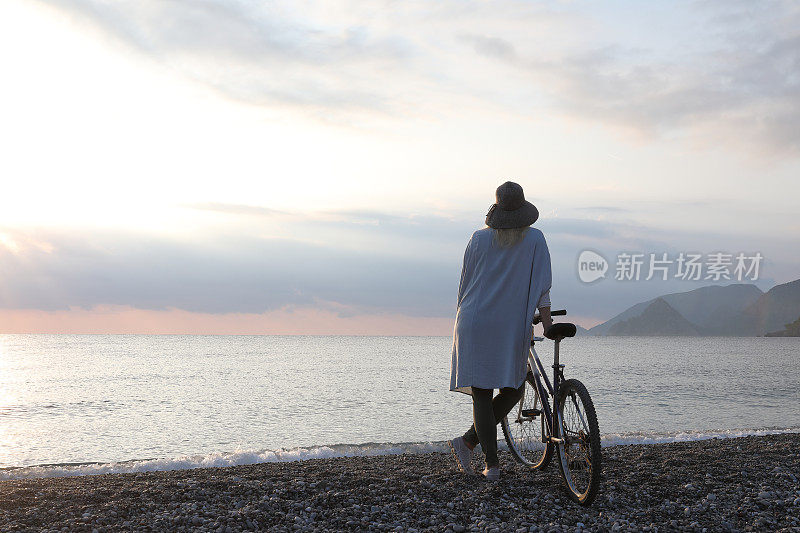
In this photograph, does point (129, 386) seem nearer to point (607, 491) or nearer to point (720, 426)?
point (720, 426)

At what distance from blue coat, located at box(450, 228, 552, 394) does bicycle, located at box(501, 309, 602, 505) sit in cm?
22

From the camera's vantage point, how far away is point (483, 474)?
18.4ft

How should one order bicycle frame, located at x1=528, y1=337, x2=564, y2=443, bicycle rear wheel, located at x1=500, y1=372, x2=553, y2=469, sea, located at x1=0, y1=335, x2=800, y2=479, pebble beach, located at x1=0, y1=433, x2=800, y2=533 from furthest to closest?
sea, located at x1=0, y1=335, x2=800, y2=479, bicycle rear wheel, located at x1=500, y1=372, x2=553, y2=469, bicycle frame, located at x1=528, y1=337, x2=564, y2=443, pebble beach, located at x1=0, y1=433, x2=800, y2=533

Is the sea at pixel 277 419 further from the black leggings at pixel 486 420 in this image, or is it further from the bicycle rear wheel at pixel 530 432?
the black leggings at pixel 486 420

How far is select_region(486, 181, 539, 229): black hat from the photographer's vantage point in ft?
16.8

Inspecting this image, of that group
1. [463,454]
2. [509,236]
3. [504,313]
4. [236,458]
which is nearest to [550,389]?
[504,313]

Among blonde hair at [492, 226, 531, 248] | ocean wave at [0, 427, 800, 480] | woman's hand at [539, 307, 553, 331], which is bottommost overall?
ocean wave at [0, 427, 800, 480]

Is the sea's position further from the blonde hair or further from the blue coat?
the blonde hair

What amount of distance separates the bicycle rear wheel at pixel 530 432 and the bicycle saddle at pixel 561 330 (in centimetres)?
73

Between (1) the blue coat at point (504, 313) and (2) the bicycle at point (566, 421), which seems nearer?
(2) the bicycle at point (566, 421)

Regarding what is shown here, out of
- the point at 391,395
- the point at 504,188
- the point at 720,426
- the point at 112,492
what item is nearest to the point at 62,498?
the point at 112,492

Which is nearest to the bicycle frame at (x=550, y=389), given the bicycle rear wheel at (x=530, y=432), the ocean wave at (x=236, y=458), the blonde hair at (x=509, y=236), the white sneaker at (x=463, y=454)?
the bicycle rear wheel at (x=530, y=432)

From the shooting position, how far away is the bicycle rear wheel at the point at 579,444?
4.45 m

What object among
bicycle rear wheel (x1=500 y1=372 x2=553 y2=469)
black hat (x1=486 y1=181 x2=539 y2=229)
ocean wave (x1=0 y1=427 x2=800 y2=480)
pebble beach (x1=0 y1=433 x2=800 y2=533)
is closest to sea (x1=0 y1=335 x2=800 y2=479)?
ocean wave (x1=0 y1=427 x2=800 y2=480)
